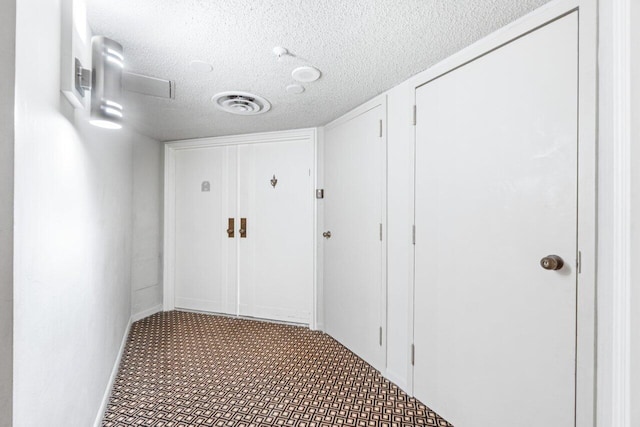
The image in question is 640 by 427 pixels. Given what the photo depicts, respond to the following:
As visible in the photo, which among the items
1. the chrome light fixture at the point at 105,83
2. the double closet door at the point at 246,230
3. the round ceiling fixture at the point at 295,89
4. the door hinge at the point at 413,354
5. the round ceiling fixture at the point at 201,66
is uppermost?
the round ceiling fixture at the point at 295,89

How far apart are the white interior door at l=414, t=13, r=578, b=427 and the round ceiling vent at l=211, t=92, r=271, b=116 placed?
1.26 metres

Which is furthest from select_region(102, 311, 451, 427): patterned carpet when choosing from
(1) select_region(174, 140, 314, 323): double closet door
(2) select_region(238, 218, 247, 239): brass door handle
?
(2) select_region(238, 218, 247, 239): brass door handle

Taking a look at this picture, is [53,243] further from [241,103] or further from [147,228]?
[147,228]

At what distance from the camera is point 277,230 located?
359cm

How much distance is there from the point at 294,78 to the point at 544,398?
7.20ft

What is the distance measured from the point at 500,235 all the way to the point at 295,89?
166cm

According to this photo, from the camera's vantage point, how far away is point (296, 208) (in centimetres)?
350

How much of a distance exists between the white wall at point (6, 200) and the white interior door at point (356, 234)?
6.89ft

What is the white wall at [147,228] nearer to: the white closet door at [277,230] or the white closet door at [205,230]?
the white closet door at [205,230]

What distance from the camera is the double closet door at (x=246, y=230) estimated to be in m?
3.49

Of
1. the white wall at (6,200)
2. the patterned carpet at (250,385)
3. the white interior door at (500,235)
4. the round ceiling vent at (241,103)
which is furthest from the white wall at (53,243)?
the white interior door at (500,235)

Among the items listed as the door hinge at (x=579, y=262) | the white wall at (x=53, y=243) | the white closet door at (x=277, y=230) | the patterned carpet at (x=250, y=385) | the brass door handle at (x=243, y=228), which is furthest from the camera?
the brass door handle at (x=243, y=228)
